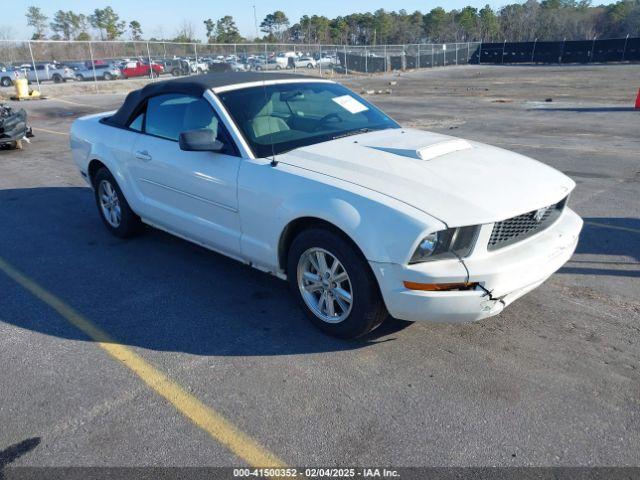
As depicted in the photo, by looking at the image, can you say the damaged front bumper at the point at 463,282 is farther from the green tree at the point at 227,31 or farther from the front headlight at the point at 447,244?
the green tree at the point at 227,31

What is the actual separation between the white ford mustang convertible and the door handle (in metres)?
0.02

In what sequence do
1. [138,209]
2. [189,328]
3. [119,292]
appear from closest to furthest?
[189,328] → [119,292] → [138,209]

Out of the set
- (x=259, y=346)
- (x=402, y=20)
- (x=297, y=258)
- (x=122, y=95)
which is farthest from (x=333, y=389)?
(x=402, y=20)

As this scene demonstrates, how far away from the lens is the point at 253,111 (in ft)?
13.8

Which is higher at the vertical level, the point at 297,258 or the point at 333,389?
the point at 297,258

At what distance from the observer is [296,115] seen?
4.43 m

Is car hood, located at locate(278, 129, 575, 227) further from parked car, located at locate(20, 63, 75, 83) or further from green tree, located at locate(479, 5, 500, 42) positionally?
green tree, located at locate(479, 5, 500, 42)

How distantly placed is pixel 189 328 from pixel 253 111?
1.76 meters

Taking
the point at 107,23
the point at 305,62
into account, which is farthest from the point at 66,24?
the point at 305,62

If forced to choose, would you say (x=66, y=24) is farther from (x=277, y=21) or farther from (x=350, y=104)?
(x=350, y=104)

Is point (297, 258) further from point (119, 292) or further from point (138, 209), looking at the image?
A: point (138, 209)

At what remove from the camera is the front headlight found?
9.92 feet

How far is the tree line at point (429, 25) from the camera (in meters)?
97.8

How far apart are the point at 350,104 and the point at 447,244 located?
7.20 feet
